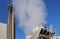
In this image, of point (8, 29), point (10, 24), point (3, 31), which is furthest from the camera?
point (10, 24)

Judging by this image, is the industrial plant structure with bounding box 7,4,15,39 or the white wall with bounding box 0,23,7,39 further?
the industrial plant structure with bounding box 7,4,15,39

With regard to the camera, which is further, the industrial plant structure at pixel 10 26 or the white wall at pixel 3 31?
the industrial plant structure at pixel 10 26

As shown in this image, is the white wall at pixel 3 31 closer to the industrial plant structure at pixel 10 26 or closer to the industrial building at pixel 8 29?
the industrial building at pixel 8 29

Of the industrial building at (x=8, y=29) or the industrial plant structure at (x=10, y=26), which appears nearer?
the industrial building at (x=8, y=29)

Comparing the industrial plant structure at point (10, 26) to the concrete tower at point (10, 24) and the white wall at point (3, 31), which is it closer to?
the concrete tower at point (10, 24)

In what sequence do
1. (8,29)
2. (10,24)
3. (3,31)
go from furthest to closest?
(10,24), (8,29), (3,31)

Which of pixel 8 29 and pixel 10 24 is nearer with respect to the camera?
pixel 8 29

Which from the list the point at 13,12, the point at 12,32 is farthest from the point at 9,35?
the point at 13,12

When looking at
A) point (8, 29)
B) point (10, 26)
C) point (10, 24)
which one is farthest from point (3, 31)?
point (10, 24)

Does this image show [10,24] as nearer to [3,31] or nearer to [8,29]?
[8,29]

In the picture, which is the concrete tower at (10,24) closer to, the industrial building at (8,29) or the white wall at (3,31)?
the industrial building at (8,29)

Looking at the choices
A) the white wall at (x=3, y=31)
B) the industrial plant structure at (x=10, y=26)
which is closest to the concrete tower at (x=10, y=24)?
the industrial plant structure at (x=10, y=26)

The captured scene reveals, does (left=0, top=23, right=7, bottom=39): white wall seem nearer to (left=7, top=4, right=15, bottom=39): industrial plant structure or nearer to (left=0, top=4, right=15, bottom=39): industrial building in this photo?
(left=0, top=4, right=15, bottom=39): industrial building

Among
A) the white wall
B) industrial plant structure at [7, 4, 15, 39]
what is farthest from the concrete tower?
the white wall
